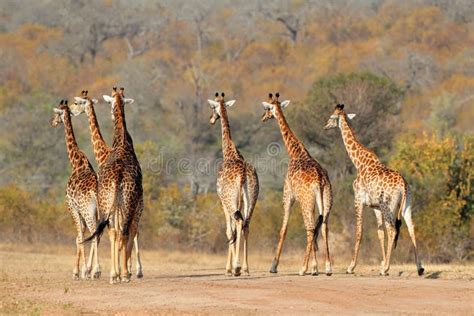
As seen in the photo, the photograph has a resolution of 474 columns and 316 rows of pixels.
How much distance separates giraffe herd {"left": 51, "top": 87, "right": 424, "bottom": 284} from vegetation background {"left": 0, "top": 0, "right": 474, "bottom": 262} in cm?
939

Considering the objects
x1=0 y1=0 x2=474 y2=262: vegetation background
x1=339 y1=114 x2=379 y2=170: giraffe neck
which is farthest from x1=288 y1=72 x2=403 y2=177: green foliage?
x1=339 y1=114 x2=379 y2=170: giraffe neck

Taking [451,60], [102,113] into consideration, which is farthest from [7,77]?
[451,60]

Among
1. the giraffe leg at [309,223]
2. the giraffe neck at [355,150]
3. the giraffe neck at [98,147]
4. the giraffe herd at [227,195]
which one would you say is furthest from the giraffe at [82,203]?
the giraffe neck at [355,150]

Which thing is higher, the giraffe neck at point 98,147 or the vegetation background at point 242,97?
the vegetation background at point 242,97

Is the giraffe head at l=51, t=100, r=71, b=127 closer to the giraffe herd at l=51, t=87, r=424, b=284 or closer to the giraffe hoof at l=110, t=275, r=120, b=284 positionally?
the giraffe herd at l=51, t=87, r=424, b=284

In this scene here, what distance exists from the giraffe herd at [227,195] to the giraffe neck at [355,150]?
0.02 meters

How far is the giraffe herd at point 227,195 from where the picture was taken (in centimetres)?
1822

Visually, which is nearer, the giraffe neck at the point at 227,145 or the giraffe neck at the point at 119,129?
the giraffe neck at the point at 119,129

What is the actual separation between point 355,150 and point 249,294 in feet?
17.8

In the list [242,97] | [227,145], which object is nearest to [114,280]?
[227,145]

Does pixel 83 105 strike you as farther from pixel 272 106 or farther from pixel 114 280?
pixel 114 280

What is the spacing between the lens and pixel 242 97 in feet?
240

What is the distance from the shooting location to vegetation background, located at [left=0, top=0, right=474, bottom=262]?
3350 centimetres

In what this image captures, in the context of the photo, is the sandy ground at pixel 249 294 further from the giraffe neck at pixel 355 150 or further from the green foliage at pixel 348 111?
the green foliage at pixel 348 111
